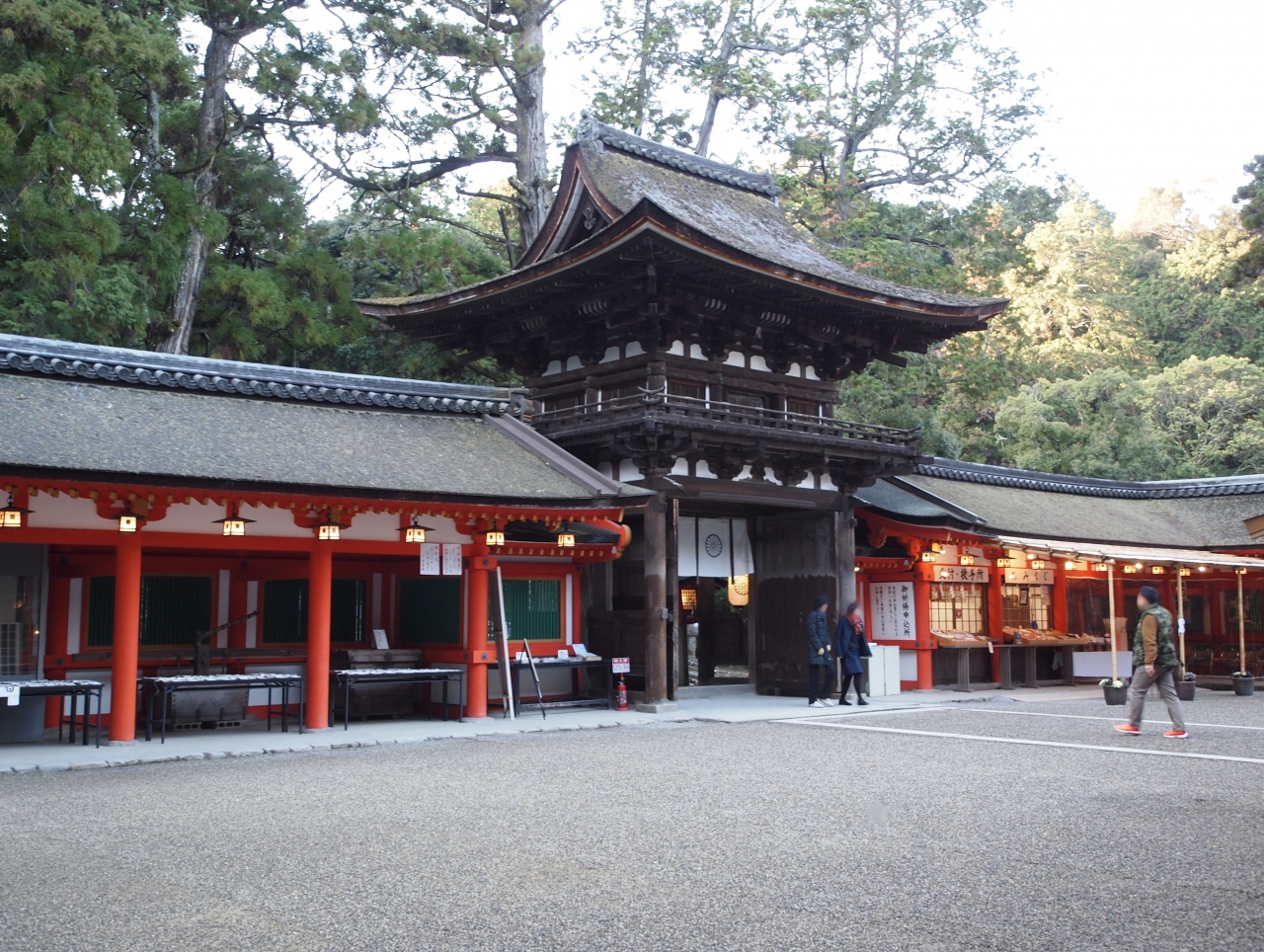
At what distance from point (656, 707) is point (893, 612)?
20.1ft

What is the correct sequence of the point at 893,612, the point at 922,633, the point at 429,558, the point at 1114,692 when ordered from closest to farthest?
the point at 429,558 < the point at 1114,692 < the point at 922,633 < the point at 893,612

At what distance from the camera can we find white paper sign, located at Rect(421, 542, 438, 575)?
1477cm

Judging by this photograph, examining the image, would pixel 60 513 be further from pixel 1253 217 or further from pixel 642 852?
pixel 1253 217

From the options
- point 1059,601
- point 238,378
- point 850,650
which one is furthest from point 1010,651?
point 238,378

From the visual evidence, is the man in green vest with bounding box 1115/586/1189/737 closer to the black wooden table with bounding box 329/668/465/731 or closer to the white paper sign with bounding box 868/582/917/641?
the white paper sign with bounding box 868/582/917/641

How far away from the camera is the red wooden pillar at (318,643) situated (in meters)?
14.1

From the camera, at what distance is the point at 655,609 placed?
55.2ft

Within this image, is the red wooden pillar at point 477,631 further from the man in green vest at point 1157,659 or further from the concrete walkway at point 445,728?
the man in green vest at point 1157,659

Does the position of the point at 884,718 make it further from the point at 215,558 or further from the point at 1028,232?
the point at 1028,232

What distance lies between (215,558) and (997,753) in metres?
10.2

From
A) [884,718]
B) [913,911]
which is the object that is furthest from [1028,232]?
[913,911]

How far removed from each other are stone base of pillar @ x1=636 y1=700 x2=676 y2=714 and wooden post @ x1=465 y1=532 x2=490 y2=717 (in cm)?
251

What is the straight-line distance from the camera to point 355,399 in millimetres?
16234

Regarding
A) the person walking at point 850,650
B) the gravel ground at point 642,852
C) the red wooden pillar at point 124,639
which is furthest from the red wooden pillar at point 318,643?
the person walking at point 850,650
